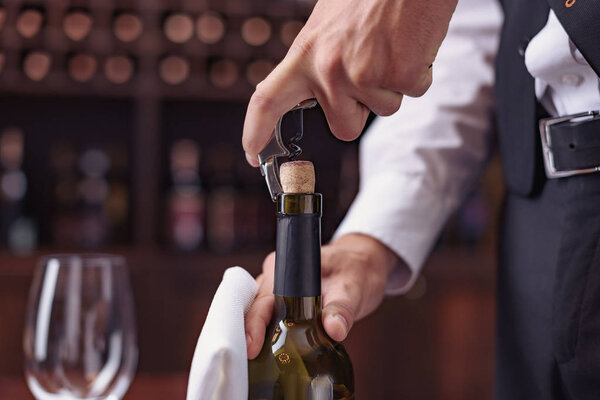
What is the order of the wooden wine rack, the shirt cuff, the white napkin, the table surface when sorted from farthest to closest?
the wooden wine rack → the table surface → the shirt cuff → the white napkin

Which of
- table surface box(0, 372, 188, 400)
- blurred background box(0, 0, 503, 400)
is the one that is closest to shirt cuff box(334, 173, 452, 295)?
table surface box(0, 372, 188, 400)

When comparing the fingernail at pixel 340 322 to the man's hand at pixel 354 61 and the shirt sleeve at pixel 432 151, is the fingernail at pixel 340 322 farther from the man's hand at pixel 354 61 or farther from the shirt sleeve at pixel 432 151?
the shirt sleeve at pixel 432 151

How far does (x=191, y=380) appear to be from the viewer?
16.6 inches

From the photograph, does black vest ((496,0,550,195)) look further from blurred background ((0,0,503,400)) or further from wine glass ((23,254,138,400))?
blurred background ((0,0,503,400))

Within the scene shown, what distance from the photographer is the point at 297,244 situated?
45cm

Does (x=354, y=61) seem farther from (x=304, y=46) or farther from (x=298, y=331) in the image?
(x=298, y=331)

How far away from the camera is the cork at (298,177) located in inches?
17.9

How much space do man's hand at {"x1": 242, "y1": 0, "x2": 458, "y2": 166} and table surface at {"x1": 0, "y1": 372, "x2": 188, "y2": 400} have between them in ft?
2.54

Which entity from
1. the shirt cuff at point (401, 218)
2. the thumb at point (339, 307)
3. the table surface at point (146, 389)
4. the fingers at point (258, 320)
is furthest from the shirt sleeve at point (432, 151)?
the table surface at point (146, 389)

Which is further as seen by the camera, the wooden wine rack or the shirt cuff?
the wooden wine rack

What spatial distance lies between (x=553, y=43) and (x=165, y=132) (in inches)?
80.6

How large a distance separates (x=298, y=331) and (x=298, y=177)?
0.11 metres

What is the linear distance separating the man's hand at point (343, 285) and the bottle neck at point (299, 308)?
1 cm

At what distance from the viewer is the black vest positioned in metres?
0.68
